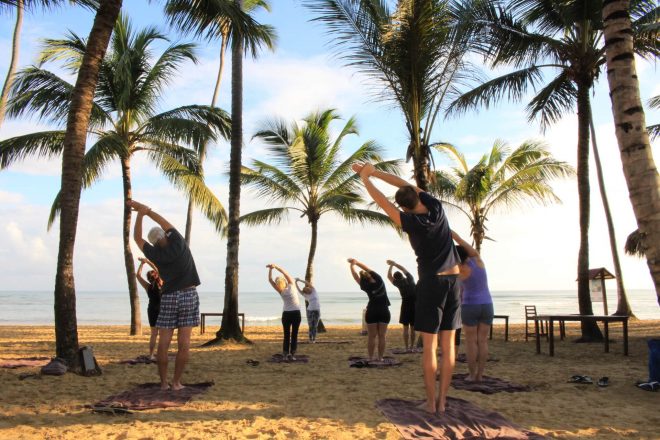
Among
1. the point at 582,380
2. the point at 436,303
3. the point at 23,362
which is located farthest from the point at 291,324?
the point at 436,303

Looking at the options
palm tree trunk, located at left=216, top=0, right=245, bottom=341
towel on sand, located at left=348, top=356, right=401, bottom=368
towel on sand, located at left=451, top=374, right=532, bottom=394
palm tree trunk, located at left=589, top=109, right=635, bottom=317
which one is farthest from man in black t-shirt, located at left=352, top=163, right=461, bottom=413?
palm tree trunk, located at left=589, top=109, right=635, bottom=317

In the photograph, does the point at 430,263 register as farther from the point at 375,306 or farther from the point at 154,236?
the point at 375,306

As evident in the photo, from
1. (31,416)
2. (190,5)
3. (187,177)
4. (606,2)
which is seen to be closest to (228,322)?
(187,177)

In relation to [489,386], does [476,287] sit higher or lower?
higher

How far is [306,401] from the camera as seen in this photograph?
518 cm

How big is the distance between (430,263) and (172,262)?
2627 mm

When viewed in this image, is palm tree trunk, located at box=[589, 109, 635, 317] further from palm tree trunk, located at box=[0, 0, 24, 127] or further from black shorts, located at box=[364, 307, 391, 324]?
palm tree trunk, located at box=[0, 0, 24, 127]

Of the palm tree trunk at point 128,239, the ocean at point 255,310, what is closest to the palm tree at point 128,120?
the palm tree trunk at point 128,239

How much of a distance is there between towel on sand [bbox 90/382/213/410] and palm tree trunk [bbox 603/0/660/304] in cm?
437

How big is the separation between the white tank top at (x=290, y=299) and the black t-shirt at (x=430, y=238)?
4.58 meters

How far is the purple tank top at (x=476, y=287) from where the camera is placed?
605cm

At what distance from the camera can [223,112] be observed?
13.5 metres

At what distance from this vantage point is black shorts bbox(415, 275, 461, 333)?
13.8 feet

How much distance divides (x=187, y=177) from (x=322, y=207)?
204 inches
